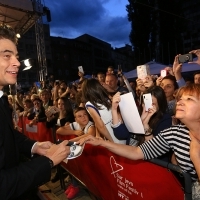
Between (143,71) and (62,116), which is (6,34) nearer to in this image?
(143,71)

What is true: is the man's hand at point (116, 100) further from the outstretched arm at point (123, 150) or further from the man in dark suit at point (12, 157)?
the man in dark suit at point (12, 157)

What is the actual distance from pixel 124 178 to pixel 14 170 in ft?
3.99

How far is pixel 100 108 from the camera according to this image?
10.4 feet

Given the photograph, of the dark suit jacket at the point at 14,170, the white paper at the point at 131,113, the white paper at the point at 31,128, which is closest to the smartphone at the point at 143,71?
the white paper at the point at 131,113

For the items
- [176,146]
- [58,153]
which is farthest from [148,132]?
[58,153]

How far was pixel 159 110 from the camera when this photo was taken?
288 centimetres

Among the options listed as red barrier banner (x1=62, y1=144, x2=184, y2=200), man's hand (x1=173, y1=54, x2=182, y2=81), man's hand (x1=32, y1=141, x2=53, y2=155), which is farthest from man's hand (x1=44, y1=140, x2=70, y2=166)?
man's hand (x1=173, y1=54, x2=182, y2=81)

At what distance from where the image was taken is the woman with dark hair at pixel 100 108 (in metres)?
3.05

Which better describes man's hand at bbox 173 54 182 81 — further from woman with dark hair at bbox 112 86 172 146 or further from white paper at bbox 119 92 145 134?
white paper at bbox 119 92 145 134

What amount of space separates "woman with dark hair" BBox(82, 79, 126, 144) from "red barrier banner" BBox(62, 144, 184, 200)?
1.01 ft

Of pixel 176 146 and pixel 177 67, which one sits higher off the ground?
pixel 177 67

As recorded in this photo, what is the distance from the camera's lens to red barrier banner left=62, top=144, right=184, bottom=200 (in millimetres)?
1986

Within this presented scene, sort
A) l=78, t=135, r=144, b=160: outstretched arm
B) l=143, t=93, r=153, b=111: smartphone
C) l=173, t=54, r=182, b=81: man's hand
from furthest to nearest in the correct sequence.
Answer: l=173, t=54, r=182, b=81: man's hand
l=143, t=93, r=153, b=111: smartphone
l=78, t=135, r=144, b=160: outstretched arm

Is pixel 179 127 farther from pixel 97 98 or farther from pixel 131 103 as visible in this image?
pixel 97 98
